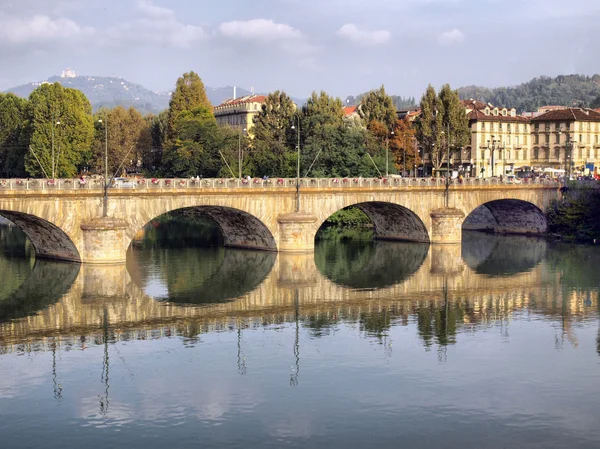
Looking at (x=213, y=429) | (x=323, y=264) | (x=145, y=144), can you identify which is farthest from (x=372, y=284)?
(x=145, y=144)

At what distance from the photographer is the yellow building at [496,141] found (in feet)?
462

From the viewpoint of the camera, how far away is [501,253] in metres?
87.6

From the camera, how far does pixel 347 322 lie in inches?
2078

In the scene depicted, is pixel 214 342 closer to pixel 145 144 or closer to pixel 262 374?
pixel 262 374

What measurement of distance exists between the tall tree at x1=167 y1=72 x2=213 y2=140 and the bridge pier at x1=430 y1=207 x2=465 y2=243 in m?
51.8

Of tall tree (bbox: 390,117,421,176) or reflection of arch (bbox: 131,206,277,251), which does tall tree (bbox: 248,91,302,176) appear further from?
reflection of arch (bbox: 131,206,277,251)

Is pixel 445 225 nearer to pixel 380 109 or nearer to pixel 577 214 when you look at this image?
pixel 577 214

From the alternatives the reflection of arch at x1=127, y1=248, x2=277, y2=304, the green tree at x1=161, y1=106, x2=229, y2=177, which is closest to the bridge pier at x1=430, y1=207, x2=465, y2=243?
the reflection of arch at x1=127, y1=248, x2=277, y2=304

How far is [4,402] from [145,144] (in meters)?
113

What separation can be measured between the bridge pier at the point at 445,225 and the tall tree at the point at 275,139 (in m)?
26.6

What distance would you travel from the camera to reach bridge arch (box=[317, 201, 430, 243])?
8969cm

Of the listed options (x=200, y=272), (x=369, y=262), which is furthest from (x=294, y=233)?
(x=200, y=272)

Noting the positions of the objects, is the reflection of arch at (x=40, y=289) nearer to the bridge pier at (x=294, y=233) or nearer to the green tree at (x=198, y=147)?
the bridge pier at (x=294, y=233)

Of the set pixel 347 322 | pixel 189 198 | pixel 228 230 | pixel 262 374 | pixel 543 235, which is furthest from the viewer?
pixel 543 235
